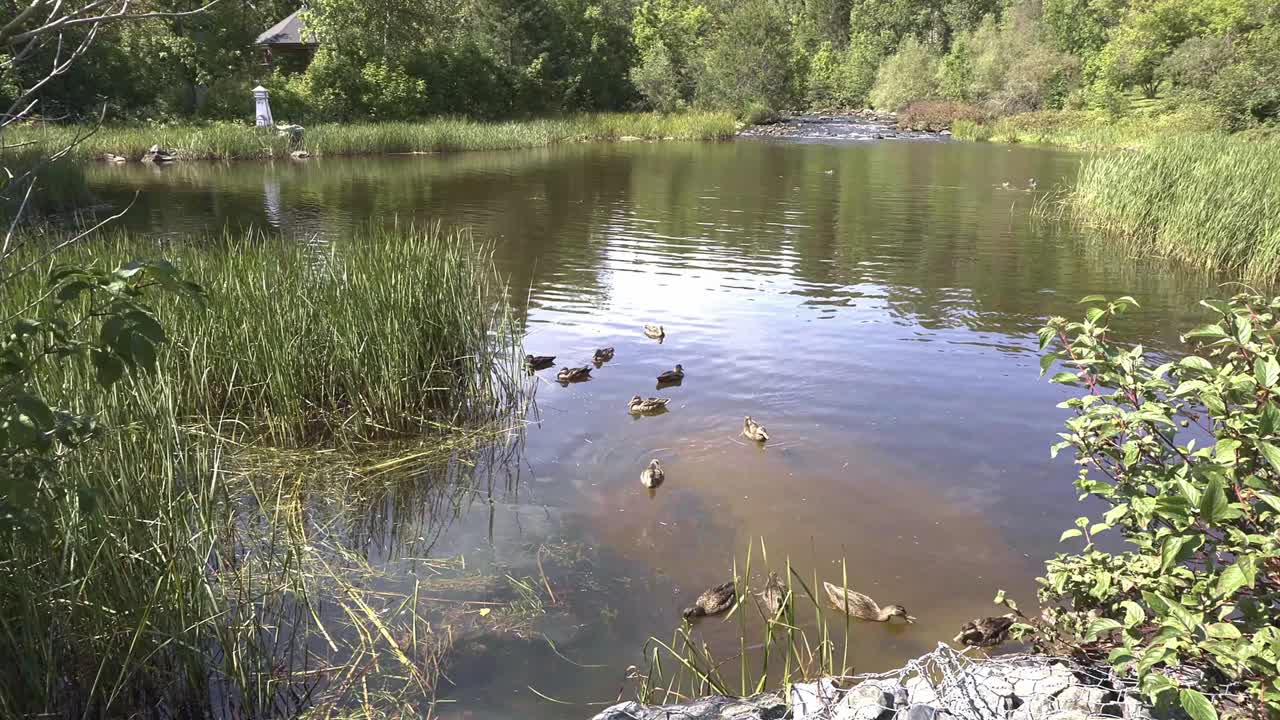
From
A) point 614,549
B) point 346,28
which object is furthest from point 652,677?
point 346,28

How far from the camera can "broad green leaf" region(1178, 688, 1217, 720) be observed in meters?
2.09

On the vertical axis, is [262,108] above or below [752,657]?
above

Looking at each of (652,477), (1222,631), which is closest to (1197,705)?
(1222,631)

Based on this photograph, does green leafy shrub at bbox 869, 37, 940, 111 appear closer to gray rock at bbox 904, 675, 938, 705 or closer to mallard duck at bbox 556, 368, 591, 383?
mallard duck at bbox 556, 368, 591, 383

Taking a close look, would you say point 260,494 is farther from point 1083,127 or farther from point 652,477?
point 1083,127

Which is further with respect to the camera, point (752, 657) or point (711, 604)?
point (711, 604)

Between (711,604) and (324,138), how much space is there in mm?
25247

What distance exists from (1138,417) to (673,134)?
35.7m

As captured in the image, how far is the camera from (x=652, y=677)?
3.44 meters

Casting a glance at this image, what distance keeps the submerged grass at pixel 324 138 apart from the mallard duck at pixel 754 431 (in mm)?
17191

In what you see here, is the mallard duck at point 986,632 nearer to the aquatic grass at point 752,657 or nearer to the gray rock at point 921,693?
the aquatic grass at point 752,657

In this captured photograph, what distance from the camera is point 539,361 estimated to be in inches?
282

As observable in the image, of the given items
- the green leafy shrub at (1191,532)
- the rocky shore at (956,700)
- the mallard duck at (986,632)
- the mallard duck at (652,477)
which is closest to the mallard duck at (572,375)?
the mallard duck at (652,477)

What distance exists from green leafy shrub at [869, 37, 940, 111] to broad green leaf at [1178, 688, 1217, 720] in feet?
177
